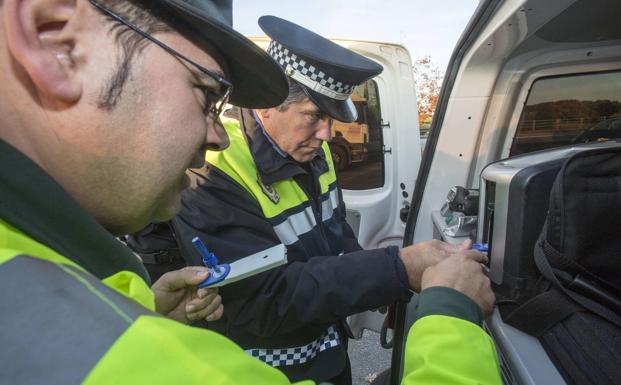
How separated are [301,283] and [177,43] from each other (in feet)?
2.82

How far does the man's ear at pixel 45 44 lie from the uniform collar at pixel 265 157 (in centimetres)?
86

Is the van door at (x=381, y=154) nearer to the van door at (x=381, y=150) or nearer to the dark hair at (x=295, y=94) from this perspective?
the van door at (x=381, y=150)

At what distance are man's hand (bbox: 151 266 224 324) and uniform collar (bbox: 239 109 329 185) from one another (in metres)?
0.43

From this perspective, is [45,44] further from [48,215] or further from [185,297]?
[185,297]

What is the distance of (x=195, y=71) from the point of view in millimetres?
738

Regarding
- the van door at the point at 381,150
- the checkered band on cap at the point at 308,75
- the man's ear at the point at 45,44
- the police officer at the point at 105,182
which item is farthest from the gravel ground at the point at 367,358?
the man's ear at the point at 45,44

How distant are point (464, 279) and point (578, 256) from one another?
265 mm

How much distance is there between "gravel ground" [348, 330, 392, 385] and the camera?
9.89 feet

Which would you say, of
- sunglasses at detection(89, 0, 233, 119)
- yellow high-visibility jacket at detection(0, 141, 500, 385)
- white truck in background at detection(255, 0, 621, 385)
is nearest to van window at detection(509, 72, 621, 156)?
white truck in background at detection(255, 0, 621, 385)

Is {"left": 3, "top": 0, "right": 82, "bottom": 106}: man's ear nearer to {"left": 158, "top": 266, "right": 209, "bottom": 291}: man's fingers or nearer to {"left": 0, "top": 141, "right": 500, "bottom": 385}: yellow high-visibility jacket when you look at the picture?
{"left": 0, "top": 141, "right": 500, "bottom": 385}: yellow high-visibility jacket

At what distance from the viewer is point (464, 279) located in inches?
42.9

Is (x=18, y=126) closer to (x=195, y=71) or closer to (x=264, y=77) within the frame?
(x=195, y=71)

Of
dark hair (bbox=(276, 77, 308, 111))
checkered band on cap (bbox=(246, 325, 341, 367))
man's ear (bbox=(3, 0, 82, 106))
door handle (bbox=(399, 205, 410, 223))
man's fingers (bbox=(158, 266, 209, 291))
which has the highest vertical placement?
man's ear (bbox=(3, 0, 82, 106))

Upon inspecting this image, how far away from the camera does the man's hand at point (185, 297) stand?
113 centimetres
